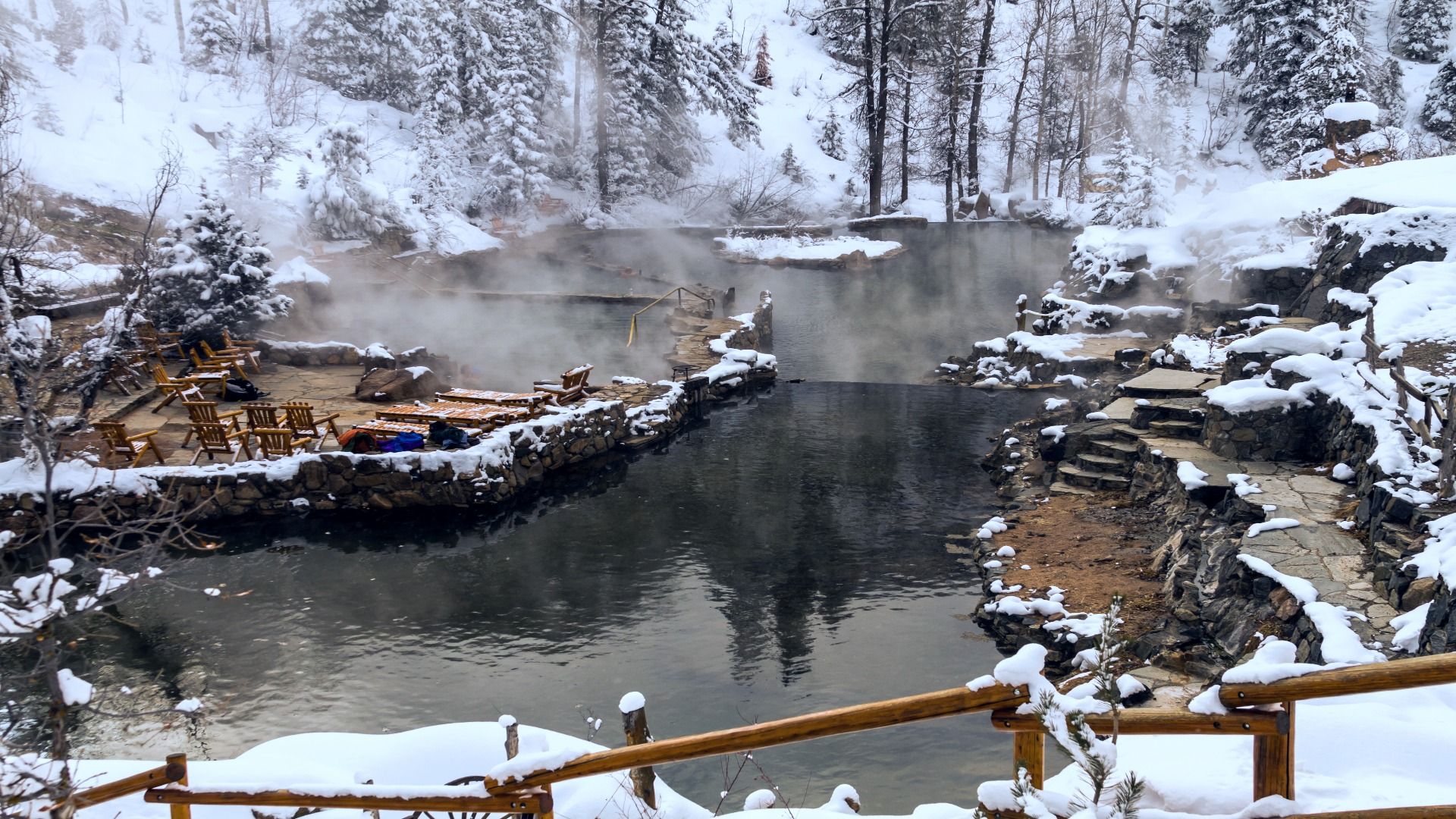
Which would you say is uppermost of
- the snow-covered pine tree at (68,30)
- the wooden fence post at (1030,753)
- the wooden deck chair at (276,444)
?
the snow-covered pine tree at (68,30)

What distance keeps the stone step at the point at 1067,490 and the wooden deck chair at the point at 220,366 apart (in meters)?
13.2

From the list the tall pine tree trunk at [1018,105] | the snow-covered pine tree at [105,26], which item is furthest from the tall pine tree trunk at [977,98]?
the snow-covered pine tree at [105,26]

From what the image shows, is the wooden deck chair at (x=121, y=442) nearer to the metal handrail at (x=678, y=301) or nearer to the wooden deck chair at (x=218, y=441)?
the wooden deck chair at (x=218, y=441)

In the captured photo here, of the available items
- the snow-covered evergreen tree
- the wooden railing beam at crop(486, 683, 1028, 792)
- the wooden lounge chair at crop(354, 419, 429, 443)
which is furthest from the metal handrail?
the wooden railing beam at crop(486, 683, 1028, 792)

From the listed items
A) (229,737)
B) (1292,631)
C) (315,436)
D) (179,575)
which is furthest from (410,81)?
(1292,631)

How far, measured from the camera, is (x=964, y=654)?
9367 millimetres

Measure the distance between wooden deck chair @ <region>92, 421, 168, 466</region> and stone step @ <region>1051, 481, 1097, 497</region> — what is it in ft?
38.5

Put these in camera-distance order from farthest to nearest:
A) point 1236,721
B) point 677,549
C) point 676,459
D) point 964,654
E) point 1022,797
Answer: point 676,459, point 677,549, point 964,654, point 1236,721, point 1022,797

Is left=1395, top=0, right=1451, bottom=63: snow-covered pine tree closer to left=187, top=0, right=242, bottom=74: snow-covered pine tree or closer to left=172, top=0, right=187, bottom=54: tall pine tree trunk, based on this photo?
left=187, top=0, right=242, bottom=74: snow-covered pine tree

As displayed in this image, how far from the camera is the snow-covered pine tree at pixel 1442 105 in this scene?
3700 cm

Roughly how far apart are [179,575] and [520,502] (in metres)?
4.18

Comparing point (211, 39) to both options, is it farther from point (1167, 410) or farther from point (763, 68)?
point (1167, 410)

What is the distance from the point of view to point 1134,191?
27953 mm

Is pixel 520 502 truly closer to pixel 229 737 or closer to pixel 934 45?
pixel 229 737
